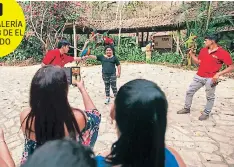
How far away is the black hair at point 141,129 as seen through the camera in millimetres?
1120

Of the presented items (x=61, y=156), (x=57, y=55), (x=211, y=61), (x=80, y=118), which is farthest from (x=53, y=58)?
(x=61, y=156)

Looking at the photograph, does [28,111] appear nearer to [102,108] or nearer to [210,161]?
[210,161]

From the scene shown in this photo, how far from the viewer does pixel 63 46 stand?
15.7ft

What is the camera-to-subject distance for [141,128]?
44.1 inches

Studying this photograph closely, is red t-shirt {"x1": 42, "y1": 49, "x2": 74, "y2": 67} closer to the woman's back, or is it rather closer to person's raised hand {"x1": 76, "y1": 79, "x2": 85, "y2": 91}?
person's raised hand {"x1": 76, "y1": 79, "x2": 85, "y2": 91}

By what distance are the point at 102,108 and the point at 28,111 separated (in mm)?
3893

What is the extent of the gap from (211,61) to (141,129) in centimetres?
370

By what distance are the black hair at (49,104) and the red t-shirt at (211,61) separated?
11.4 feet

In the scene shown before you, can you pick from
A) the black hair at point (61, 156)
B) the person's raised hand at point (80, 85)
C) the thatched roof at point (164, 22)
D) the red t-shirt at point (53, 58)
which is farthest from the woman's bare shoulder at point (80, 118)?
the thatched roof at point (164, 22)

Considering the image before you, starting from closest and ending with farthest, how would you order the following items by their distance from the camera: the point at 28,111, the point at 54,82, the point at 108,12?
the point at 54,82 < the point at 28,111 < the point at 108,12

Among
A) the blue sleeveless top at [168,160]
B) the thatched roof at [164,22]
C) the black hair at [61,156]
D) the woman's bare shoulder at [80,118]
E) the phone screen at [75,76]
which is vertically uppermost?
the thatched roof at [164,22]

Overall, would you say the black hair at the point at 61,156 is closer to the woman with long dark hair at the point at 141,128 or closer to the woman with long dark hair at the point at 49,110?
the woman with long dark hair at the point at 141,128

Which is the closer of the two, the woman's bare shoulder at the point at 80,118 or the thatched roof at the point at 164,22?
the woman's bare shoulder at the point at 80,118

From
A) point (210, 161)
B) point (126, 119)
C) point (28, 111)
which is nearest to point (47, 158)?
point (126, 119)
